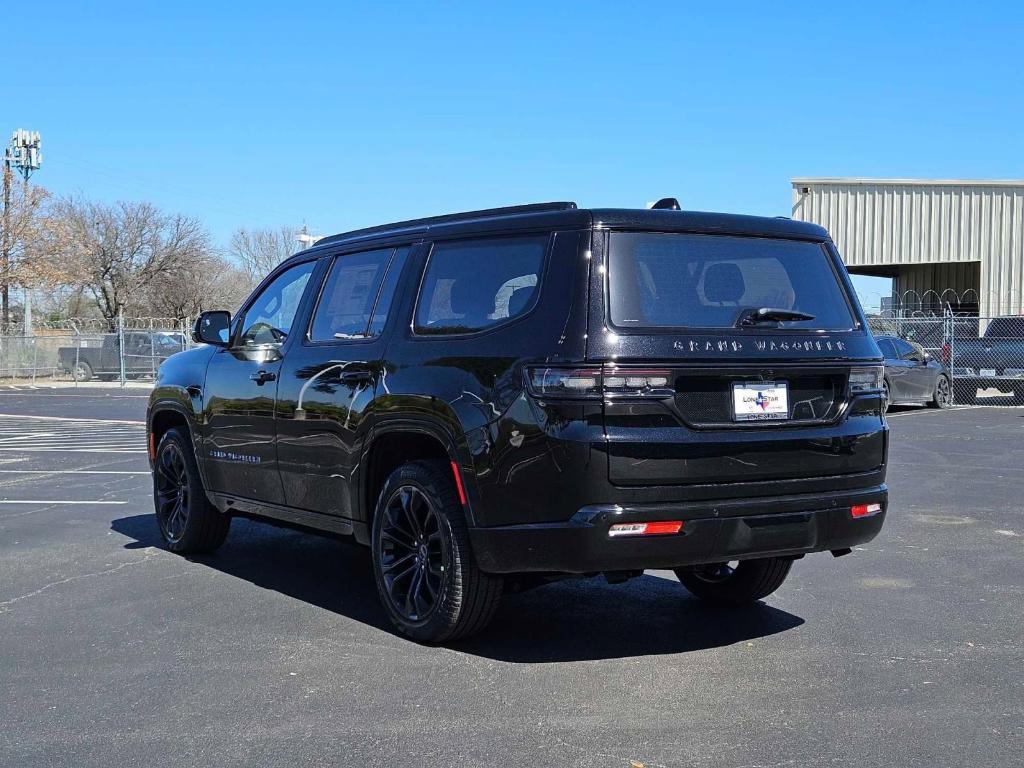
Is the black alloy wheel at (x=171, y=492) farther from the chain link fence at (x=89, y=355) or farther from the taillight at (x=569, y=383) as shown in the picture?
the chain link fence at (x=89, y=355)

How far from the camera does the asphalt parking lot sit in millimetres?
4070

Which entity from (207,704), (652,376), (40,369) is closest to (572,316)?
(652,376)

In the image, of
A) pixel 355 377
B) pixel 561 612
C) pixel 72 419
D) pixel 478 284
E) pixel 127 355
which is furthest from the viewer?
pixel 127 355

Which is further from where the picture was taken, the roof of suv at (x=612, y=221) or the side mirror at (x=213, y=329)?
the side mirror at (x=213, y=329)

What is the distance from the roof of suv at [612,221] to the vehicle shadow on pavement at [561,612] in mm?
1933

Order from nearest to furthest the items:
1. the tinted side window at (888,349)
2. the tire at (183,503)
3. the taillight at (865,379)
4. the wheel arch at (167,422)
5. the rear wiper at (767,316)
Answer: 1. the rear wiper at (767,316)
2. the taillight at (865,379)
3. the wheel arch at (167,422)
4. the tire at (183,503)
5. the tinted side window at (888,349)

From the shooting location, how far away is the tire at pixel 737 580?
5.98 m

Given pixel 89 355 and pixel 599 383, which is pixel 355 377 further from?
pixel 89 355

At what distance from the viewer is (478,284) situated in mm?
5355

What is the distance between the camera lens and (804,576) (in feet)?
22.9

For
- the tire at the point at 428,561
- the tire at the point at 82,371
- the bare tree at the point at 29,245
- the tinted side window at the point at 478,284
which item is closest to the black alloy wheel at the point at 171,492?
the tire at the point at 428,561

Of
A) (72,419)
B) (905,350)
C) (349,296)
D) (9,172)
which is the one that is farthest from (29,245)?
(349,296)

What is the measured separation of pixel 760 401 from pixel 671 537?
0.73 meters

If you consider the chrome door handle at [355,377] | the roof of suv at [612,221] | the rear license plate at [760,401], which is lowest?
the rear license plate at [760,401]
